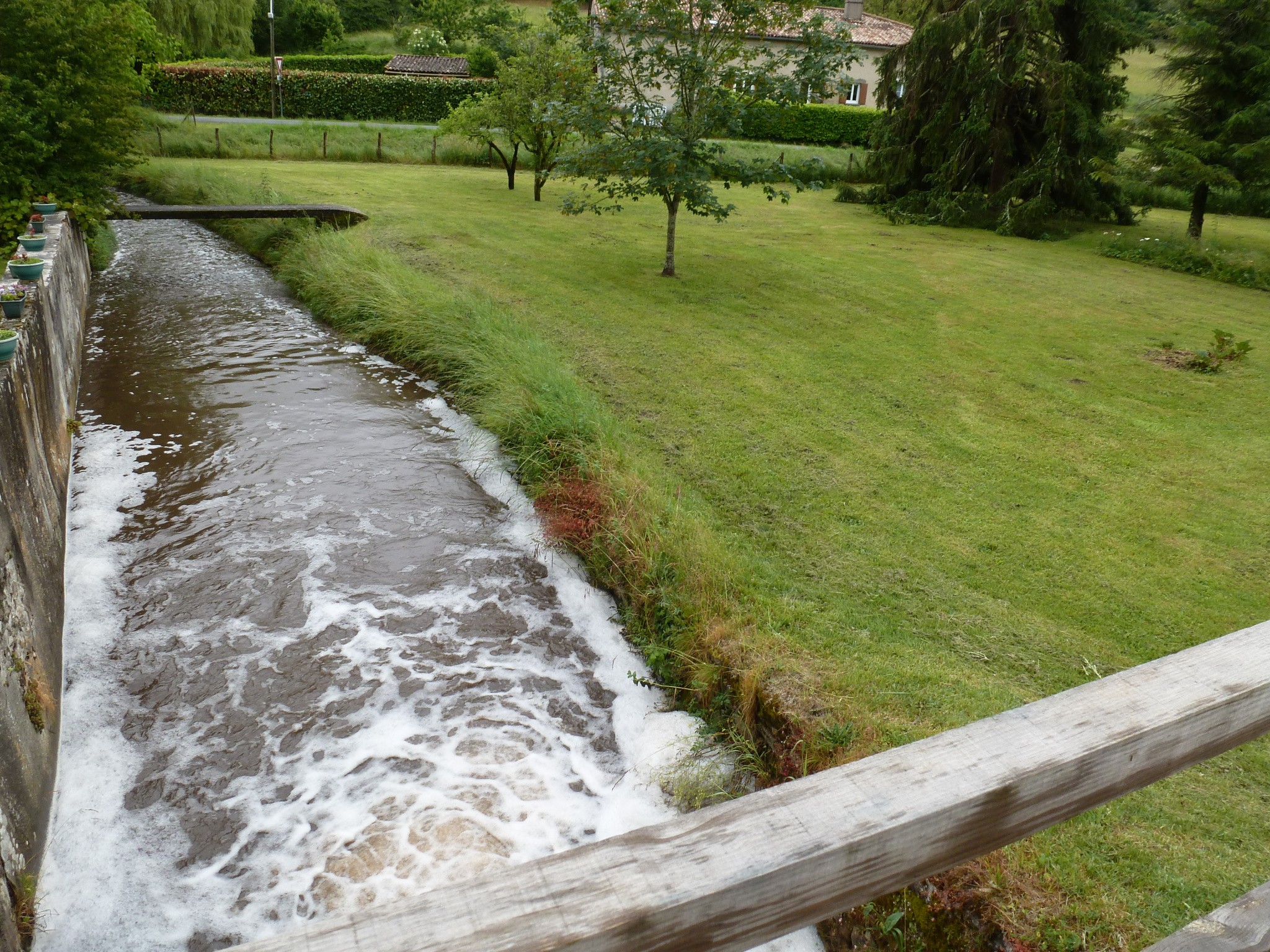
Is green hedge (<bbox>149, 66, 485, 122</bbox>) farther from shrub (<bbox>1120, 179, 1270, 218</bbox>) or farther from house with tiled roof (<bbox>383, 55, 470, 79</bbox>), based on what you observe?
shrub (<bbox>1120, 179, 1270, 218</bbox>)

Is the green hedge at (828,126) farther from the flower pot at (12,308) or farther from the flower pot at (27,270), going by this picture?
the flower pot at (12,308)

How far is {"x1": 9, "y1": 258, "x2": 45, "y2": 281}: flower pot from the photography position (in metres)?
7.14

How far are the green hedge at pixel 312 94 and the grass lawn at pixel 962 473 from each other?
2250cm

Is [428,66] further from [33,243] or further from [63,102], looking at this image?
Answer: [33,243]

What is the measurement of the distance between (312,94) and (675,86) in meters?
27.6

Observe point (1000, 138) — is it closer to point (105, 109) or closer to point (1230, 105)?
point (1230, 105)

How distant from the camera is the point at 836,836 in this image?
3.74ft

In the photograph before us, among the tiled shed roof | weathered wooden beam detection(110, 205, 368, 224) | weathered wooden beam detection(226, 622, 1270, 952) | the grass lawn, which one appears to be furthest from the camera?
the tiled shed roof

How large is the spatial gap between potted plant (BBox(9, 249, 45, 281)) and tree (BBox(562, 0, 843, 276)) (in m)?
6.47

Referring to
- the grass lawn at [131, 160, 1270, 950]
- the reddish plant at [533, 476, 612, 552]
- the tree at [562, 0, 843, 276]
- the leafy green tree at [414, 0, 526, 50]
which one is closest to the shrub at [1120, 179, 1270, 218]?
the grass lawn at [131, 160, 1270, 950]

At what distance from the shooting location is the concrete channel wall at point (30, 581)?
369 cm

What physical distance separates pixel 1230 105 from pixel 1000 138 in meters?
4.38

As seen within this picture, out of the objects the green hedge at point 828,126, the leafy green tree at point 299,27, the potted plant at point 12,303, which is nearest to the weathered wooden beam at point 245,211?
the potted plant at point 12,303

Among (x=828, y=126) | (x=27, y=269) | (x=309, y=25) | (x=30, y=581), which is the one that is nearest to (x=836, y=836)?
(x=30, y=581)
